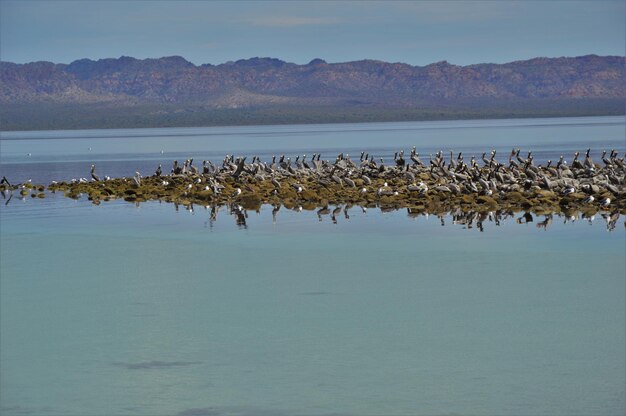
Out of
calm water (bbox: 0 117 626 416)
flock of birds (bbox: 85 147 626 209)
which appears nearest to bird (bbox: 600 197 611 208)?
flock of birds (bbox: 85 147 626 209)

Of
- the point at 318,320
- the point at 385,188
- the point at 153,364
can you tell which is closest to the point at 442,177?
the point at 385,188

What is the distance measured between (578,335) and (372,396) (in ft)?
12.2

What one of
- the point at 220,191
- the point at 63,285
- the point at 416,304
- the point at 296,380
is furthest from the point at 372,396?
the point at 220,191

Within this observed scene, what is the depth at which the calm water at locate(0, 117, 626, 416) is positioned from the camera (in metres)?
12.0

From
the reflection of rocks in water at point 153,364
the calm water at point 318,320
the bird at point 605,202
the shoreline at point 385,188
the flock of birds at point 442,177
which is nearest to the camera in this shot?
the calm water at point 318,320

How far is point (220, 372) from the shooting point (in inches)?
509

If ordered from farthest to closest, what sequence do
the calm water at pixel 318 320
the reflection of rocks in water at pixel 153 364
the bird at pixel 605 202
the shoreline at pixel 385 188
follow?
the shoreline at pixel 385 188 → the bird at pixel 605 202 → the reflection of rocks in water at pixel 153 364 → the calm water at pixel 318 320

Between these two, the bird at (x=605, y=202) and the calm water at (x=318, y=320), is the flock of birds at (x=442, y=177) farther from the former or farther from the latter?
the calm water at (x=318, y=320)

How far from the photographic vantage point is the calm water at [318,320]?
12.0m

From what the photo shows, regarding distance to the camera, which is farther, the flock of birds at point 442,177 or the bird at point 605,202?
the flock of birds at point 442,177

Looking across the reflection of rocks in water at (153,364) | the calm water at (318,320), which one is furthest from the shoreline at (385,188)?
the reflection of rocks in water at (153,364)

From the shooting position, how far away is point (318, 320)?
15648 millimetres

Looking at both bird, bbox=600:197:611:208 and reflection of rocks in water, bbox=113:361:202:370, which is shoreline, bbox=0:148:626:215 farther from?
reflection of rocks in water, bbox=113:361:202:370

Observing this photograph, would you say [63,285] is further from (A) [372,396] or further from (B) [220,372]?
(A) [372,396]
